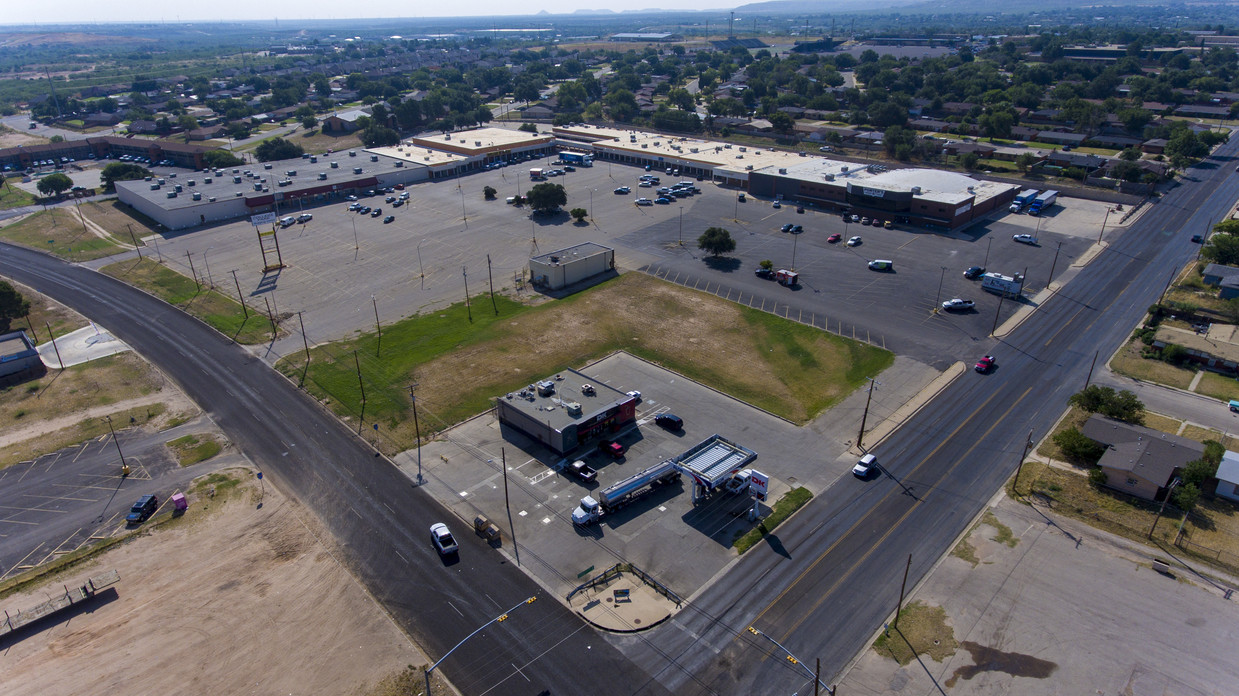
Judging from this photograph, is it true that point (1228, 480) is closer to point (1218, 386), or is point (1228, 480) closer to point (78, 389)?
point (1218, 386)

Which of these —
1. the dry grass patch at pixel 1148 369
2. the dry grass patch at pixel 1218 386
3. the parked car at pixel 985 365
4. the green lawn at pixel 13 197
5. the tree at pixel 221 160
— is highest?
the tree at pixel 221 160

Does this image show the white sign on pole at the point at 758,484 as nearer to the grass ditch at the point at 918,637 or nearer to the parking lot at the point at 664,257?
the grass ditch at the point at 918,637

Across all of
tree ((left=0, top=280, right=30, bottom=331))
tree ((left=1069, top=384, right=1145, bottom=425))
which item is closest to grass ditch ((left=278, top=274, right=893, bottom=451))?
tree ((left=1069, top=384, right=1145, bottom=425))

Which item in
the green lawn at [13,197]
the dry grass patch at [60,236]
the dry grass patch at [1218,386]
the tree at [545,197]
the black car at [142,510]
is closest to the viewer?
the black car at [142,510]

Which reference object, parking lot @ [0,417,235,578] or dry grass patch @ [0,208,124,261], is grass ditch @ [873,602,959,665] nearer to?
parking lot @ [0,417,235,578]

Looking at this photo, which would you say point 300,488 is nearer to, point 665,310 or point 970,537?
point 665,310

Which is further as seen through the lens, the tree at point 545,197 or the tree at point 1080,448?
the tree at point 545,197

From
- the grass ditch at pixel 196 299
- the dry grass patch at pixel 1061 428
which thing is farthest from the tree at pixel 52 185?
the dry grass patch at pixel 1061 428
